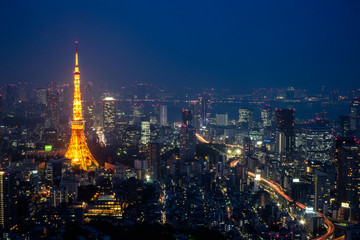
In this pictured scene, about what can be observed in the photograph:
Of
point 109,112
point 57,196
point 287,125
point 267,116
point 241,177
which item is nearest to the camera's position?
point 57,196

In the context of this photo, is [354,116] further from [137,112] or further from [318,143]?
[137,112]

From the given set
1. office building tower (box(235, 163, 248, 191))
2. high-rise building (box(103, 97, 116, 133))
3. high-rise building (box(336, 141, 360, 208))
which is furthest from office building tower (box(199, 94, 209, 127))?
high-rise building (box(336, 141, 360, 208))

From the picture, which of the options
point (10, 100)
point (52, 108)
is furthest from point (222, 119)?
point (10, 100)

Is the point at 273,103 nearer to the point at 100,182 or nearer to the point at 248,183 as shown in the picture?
the point at 248,183

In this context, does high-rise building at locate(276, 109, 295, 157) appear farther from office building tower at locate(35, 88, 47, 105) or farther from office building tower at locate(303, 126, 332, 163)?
office building tower at locate(35, 88, 47, 105)

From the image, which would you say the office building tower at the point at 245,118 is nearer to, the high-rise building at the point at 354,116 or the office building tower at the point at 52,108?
the high-rise building at the point at 354,116

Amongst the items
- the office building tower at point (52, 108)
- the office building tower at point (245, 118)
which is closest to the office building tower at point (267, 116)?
the office building tower at point (245, 118)

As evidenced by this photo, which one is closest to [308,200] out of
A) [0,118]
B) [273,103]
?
[273,103]
